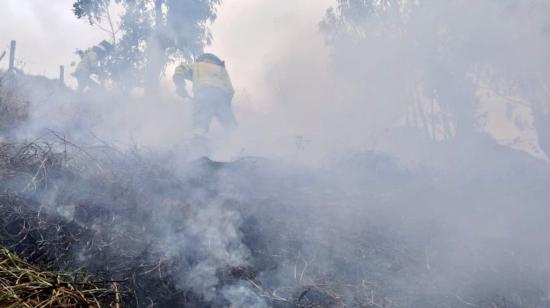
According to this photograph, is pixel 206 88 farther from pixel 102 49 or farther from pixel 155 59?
pixel 155 59

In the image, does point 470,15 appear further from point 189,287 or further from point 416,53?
point 189,287

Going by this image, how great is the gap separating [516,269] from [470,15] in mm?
7707

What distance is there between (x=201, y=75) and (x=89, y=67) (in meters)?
4.65

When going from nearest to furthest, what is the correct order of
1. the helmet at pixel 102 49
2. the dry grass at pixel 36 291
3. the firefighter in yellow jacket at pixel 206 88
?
the dry grass at pixel 36 291 → the firefighter in yellow jacket at pixel 206 88 → the helmet at pixel 102 49

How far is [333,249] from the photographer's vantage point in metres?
4.05

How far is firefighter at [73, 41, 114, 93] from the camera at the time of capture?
33.6 ft

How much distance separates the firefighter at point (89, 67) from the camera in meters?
10.2

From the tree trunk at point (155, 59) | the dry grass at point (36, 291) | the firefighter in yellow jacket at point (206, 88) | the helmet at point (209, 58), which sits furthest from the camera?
the tree trunk at point (155, 59)

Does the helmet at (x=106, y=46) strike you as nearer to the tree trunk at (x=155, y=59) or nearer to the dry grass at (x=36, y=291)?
the tree trunk at (x=155, y=59)

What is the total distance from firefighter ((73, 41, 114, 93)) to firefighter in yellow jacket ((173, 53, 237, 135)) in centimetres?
432

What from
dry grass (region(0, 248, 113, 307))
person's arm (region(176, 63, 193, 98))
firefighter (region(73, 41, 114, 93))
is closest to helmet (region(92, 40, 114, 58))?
firefighter (region(73, 41, 114, 93))

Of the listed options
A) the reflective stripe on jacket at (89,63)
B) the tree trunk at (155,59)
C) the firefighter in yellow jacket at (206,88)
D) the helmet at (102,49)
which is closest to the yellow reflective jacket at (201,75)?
the firefighter in yellow jacket at (206,88)

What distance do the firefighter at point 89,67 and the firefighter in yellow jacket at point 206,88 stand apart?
4319 mm

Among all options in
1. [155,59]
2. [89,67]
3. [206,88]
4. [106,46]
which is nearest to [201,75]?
[206,88]
